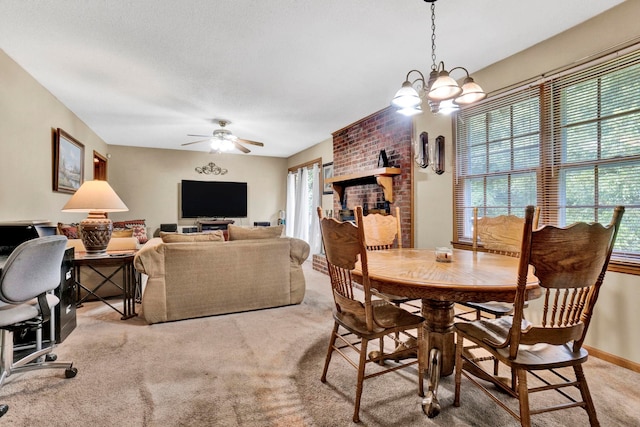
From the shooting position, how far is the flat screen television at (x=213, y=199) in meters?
7.29

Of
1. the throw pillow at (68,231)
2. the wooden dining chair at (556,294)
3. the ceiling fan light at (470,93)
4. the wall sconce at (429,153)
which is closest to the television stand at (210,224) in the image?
the throw pillow at (68,231)

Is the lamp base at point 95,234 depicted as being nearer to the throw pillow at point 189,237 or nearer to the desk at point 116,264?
the desk at point 116,264

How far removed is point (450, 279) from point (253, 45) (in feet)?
8.00

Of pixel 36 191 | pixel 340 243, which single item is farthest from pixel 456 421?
pixel 36 191

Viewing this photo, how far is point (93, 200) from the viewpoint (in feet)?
10.0

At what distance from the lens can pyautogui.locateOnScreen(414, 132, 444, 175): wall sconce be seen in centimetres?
355

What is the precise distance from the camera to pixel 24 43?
2691 millimetres

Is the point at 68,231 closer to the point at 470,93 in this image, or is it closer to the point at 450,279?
the point at 450,279

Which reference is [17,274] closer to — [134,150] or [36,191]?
[36,191]

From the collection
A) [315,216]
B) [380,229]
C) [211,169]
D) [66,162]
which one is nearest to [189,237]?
[380,229]

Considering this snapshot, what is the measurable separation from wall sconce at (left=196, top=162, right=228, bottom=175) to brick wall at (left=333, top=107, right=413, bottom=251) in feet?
10.4

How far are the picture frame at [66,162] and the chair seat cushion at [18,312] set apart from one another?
2.78 m

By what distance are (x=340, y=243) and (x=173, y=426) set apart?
1.15m

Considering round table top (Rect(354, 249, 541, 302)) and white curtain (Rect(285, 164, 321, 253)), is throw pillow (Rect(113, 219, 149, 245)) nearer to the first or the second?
white curtain (Rect(285, 164, 321, 253))
